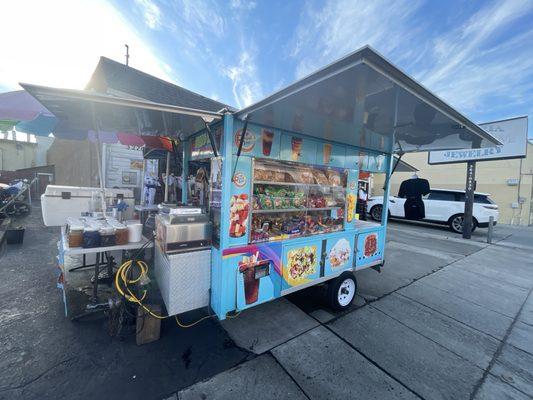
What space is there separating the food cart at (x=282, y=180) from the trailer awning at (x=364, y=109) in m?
0.01

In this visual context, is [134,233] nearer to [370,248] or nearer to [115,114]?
[115,114]

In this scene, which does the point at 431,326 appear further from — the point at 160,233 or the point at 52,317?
the point at 52,317

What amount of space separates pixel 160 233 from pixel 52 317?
5.85 feet

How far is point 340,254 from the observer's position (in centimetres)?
372

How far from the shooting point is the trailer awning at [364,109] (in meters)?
1.65

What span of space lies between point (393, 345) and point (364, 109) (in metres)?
2.86

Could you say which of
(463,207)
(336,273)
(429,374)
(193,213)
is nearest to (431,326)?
(429,374)

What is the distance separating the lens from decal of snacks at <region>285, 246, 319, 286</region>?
3149mm

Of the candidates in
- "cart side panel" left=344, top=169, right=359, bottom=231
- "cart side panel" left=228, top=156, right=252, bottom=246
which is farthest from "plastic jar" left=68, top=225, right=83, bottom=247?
"cart side panel" left=344, top=169, right=359, bottom=231

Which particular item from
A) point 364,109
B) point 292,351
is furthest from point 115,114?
point 292,351

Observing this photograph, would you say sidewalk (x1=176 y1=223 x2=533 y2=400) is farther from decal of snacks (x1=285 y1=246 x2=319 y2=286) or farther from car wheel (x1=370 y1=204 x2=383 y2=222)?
car wheel (x1=370 y1=204 x2=383 y2=222)

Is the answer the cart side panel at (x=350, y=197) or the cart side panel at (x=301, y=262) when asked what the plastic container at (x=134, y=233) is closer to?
the cart side panel at (x=301, y=262)

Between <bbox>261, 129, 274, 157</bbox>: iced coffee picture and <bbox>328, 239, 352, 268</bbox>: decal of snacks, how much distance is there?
6.12 ft

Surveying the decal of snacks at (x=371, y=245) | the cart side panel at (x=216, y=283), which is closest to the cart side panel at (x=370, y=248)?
the decal of snacks at (x=371, y=245)
